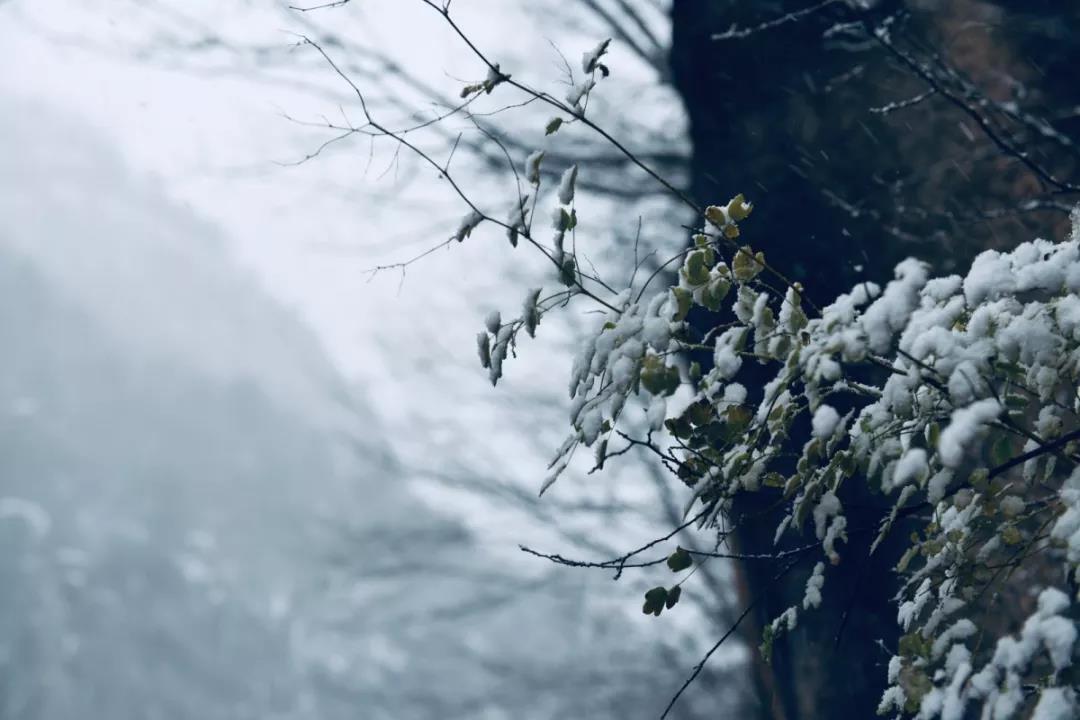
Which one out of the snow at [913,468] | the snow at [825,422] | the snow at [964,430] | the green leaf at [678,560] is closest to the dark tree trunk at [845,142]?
the green leaf at [678,560]

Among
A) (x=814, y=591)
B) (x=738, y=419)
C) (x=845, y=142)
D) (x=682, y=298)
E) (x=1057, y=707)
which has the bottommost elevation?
(x=1057, y=707)

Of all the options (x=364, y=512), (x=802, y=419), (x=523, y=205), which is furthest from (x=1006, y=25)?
(x=364, y=512)

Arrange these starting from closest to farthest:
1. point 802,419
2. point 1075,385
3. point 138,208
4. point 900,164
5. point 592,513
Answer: point 1075,385 < point 802,419 < point 900,164 < point 592,513 < point 138,208

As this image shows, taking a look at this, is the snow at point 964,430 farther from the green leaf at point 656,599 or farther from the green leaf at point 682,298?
the green leaf at point 656,599

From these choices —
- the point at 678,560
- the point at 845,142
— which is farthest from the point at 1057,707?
the point at 845,142

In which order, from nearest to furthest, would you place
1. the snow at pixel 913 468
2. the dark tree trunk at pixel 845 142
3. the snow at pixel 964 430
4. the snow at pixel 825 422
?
the snow at pixel 964 430 < the snow at pixel 913 468 < the snow at pixel 825 422 < the dark tree trunk at pixel 845 142

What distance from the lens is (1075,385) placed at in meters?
2.01

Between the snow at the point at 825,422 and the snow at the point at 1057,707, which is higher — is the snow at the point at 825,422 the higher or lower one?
the higher one

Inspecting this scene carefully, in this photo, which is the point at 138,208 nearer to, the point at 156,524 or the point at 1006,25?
the point at 156,524

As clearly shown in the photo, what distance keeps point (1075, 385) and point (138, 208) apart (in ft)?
219

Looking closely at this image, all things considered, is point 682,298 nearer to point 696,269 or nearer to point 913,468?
point 696,269

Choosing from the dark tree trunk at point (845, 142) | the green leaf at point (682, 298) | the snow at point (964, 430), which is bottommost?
the snow at point (964, 430)

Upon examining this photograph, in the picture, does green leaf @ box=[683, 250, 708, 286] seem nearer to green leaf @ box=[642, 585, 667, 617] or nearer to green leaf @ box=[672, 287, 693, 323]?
green leaf @ box=[672, 287, 693, 323]

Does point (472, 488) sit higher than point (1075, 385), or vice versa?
point (472, 488)
